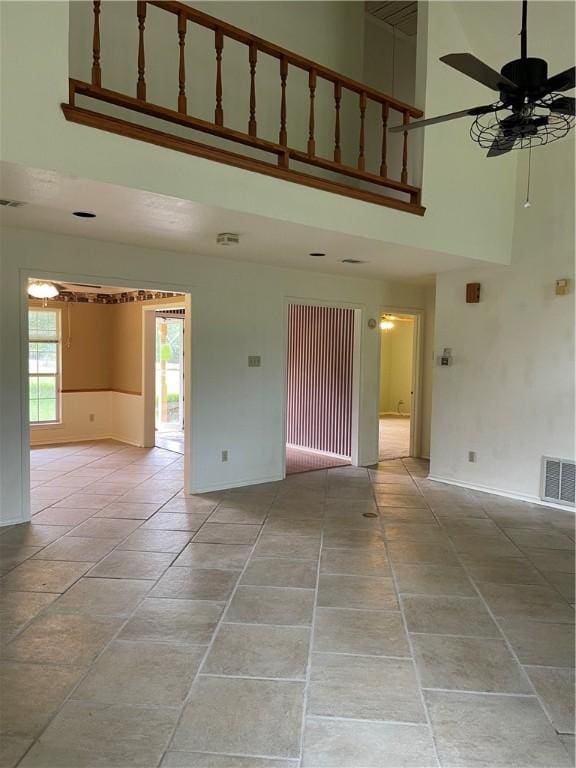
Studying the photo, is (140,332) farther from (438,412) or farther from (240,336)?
(438,412)

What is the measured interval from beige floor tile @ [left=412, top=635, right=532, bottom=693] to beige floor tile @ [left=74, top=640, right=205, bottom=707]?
108 centimetres

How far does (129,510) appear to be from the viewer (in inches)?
188

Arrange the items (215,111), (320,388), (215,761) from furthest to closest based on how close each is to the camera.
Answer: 1. (320,388)
2. (215,111)
3. (215,761)

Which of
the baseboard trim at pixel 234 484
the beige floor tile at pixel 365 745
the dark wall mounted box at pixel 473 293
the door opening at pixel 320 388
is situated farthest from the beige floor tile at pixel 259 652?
the dark wall mounted box at pixel 473 293

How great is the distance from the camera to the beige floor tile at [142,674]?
86.8 inches

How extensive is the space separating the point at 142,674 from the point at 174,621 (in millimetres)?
466

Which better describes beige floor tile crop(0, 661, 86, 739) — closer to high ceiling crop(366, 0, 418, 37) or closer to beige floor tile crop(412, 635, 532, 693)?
beige floor tile crop(412, 635, 532, 693)

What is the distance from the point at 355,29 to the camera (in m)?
5.75

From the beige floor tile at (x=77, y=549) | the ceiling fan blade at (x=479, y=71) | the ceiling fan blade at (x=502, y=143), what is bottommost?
the beige floor tile at (x=77, y=549)

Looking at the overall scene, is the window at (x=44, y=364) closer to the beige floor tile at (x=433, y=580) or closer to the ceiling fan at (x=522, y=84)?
the beige floor tile at (x=433, y=580)

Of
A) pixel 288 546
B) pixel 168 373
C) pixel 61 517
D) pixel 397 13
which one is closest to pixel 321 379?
pixel 168 373

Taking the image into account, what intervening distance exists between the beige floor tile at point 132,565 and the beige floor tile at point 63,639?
1.75ft

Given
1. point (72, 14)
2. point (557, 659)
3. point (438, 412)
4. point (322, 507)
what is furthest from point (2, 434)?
point (438, 412)

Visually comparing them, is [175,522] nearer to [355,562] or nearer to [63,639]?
[355,562]
